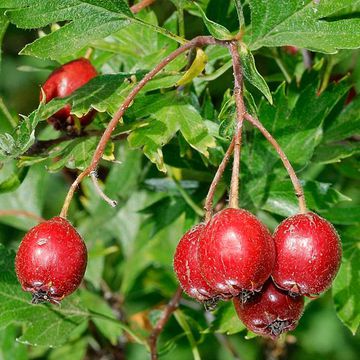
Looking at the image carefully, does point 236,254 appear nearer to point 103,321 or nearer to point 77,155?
point 77,155

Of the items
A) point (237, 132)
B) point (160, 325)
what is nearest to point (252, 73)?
point (237, 132)

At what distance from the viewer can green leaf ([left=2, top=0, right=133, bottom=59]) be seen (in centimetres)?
167

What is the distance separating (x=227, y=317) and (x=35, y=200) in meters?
0.92

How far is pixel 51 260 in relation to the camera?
58.1 inches

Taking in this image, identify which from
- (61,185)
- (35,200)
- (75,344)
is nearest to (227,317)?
(75,344)

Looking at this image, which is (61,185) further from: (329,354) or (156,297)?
(329,354)

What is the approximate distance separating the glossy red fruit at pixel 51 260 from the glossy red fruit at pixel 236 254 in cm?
22

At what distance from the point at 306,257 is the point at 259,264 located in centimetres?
9

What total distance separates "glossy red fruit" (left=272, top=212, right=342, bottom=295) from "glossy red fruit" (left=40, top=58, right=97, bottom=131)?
57 cm

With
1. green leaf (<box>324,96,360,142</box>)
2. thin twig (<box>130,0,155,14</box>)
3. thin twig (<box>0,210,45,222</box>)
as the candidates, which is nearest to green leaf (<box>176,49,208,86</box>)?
thin twig (<box>130,0,155,14</box>)

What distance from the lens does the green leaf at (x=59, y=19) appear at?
65.7 inches

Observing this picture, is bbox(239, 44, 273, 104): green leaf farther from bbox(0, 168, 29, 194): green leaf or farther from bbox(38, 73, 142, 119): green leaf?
bbox(0, 168, 29, 194): green leaf

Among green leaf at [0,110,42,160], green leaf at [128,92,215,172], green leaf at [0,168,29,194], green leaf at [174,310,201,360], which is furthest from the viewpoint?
green leaf at [174,310,201,360]

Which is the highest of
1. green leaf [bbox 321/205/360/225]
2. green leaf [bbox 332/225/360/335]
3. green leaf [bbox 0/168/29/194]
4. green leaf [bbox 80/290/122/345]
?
green leaf [bbox 0/168/29/194]
